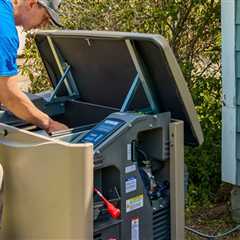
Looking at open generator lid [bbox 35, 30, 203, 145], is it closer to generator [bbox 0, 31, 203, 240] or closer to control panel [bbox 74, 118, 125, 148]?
generator [bbox 0, 31, 203, 240]

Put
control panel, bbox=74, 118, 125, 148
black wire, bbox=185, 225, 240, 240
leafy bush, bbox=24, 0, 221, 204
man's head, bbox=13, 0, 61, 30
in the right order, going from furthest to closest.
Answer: leafy bush, bbox=24, 0, 221, 204, black wire, bbox=185, 225, 240, 240, man's head, bbox=13, 0, 61, 30, control panel, bbox=74, 118, 125, 148

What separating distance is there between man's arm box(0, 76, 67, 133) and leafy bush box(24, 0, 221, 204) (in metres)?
2.25

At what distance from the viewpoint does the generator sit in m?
2.65

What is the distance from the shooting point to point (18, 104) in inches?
117

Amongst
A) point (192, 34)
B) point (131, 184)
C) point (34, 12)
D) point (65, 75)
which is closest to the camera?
point (131, 184)

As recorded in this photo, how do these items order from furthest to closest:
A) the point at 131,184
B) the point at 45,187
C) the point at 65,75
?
the point at 65,75
the point at 131,184
the point at 45,187

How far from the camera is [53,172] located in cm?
265

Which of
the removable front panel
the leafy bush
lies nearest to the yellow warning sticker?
the removable front panel

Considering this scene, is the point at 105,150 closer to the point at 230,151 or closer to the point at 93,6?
the point at 230,151

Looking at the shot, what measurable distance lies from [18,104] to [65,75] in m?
0.80

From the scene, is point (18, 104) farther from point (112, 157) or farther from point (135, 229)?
point (135, 229)

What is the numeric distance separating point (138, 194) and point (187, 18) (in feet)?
9.14

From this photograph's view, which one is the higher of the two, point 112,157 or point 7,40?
point 7,40

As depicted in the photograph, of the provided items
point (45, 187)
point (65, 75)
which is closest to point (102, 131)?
point (45, 187)
